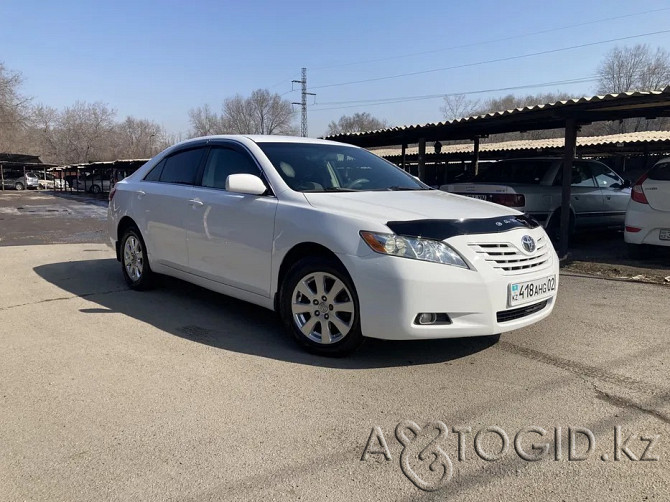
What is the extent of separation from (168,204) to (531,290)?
3.56 meters

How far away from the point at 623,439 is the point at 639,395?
647 millimetres

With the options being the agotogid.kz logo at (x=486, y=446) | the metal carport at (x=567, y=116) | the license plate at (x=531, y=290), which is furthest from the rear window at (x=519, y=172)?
the agotogid.kz logo at (x=486, y=446)

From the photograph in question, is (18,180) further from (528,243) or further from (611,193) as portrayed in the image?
(528,243)

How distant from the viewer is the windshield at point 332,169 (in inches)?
171

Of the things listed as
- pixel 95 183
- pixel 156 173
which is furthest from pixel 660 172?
pixel 95 183

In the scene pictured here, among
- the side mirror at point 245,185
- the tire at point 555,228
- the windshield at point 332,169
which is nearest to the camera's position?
the side mirror at point 245,185

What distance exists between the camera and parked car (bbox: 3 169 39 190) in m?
43.7

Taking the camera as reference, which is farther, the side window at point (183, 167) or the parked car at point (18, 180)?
the parked car at point (18, 180)

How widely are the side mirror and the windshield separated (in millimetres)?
231

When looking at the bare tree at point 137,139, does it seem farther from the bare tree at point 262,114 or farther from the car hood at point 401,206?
the car hood at point 401,206

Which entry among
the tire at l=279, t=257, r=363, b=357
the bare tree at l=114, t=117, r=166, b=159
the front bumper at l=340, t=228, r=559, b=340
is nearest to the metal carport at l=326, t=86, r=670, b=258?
the front bumper at l=340, t=228, r=559, b=340

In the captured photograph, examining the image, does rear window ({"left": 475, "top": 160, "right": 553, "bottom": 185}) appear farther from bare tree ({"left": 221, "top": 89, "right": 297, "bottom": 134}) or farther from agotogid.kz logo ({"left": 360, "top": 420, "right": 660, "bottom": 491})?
bare tree ({"left": 221, "top": 89, "right": 297, "bottom": 134})

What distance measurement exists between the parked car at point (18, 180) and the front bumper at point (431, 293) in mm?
48764

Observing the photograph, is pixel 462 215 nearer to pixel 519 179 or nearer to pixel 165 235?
pixel 165 235
